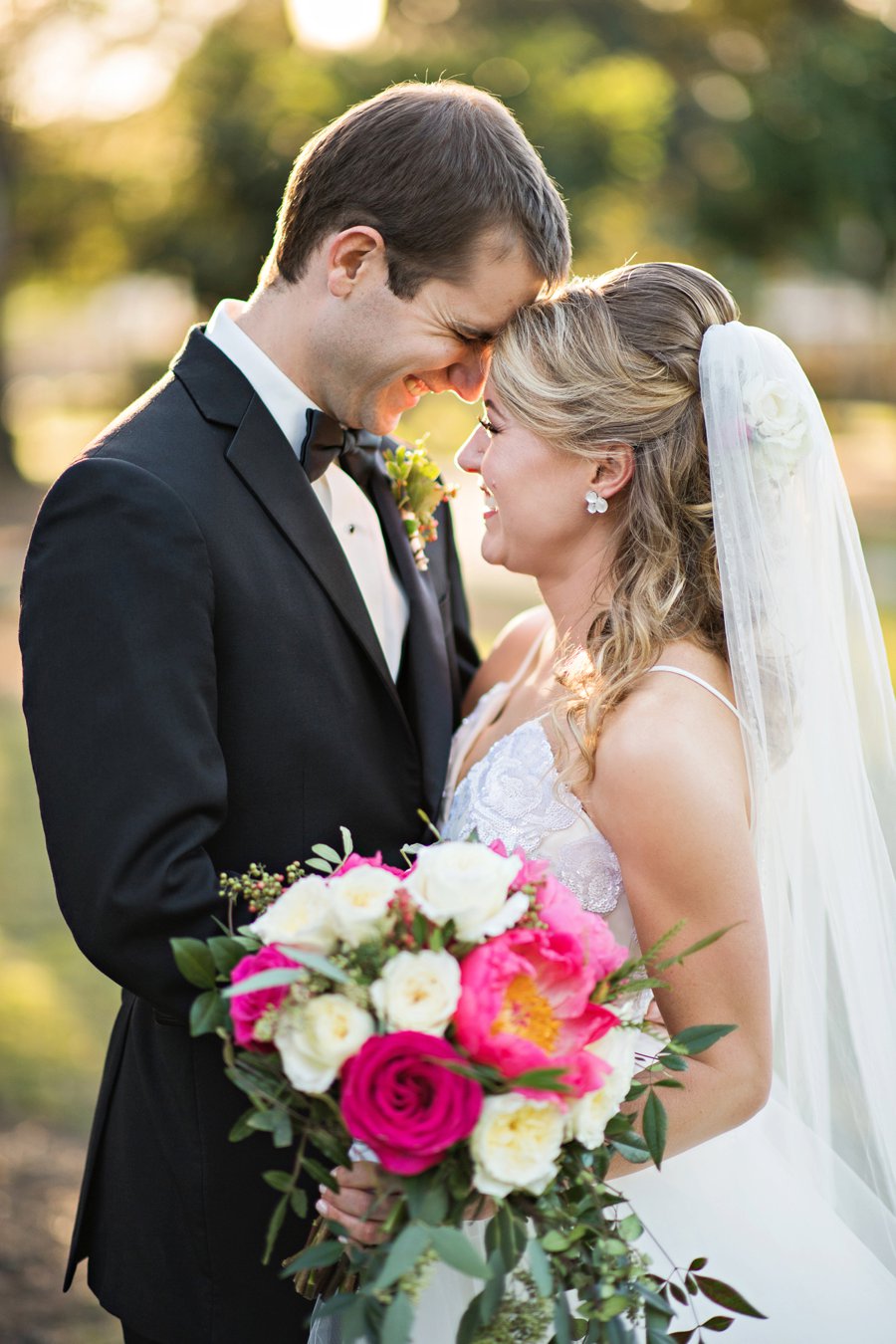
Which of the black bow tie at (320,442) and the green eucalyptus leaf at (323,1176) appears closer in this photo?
the green eucalyptus leaf at (323,1176)

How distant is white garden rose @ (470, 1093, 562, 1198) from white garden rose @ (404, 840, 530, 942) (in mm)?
227

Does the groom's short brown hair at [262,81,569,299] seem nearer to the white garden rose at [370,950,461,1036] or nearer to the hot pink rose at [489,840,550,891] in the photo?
the hot pink rose at [489,840,550,891]

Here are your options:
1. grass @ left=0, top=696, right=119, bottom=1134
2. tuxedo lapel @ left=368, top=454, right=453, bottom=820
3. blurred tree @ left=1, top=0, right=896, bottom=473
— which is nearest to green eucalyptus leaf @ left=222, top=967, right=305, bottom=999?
tuxedo lapel @ left=368, top=454, right=453, bottom=820

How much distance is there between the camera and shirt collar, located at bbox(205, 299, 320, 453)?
272 cm

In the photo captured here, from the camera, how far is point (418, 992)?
1679 millimetres

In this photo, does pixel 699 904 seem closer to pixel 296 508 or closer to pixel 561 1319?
pixel 561 1319

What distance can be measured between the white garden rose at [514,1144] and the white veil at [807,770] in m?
1.09

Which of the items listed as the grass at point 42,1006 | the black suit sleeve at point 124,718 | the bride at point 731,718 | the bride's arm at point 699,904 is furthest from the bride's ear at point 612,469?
the grass at point 42,1006

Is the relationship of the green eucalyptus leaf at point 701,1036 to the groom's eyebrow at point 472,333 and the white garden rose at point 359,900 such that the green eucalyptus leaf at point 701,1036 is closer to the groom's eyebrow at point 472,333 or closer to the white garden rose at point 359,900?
the white garden rose at point 359,900

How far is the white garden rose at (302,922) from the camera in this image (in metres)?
1.75

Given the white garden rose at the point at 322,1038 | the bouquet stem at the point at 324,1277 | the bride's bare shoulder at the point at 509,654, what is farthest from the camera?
the bride's bare shoulder at the point at 509,654

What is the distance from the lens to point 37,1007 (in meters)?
5.88

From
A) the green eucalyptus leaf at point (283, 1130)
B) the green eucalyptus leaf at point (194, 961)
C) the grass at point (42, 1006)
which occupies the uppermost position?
the green eucalyptus leaf at point (194, 961)

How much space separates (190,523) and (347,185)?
35.6 inches
